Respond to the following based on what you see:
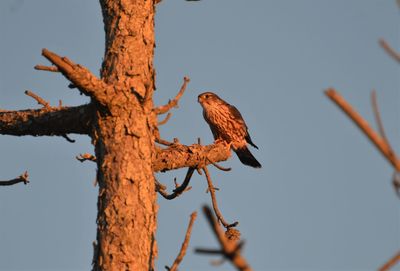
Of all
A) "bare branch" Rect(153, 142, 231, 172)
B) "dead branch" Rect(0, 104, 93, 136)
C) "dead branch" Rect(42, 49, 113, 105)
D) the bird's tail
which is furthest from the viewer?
the bird's tail

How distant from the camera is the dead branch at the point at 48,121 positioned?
3158mm

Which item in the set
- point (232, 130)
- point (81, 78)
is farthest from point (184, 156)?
point (232, 130)

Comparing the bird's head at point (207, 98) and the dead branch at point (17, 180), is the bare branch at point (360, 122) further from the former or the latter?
the bird's head at point (207, 98)

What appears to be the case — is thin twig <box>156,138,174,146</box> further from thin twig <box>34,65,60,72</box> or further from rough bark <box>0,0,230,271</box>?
thin twig <box>34,65,60,72</box>

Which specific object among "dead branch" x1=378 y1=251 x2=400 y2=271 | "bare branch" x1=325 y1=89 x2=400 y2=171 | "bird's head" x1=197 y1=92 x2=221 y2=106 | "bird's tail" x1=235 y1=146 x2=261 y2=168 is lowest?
"dead branch" x1=378 y1=251 x2=400 y2=271

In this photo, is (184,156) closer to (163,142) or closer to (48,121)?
(163,142)

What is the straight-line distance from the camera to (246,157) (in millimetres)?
7922

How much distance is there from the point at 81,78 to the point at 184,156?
126 cm

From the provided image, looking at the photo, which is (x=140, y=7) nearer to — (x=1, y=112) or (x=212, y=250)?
(x=1, y=112)

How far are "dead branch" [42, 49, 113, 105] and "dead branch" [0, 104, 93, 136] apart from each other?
0.57ft

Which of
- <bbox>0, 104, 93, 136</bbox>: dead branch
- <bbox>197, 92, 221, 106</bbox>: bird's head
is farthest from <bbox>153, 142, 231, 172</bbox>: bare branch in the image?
<bbox>197, 92, 221, 106</bbox>: bird's head

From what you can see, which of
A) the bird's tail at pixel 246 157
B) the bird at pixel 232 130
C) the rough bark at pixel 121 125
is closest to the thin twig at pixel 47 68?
the rough bark at pixel 121 125

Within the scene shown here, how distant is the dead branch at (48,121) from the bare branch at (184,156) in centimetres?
47

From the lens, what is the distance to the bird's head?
8.34 m
